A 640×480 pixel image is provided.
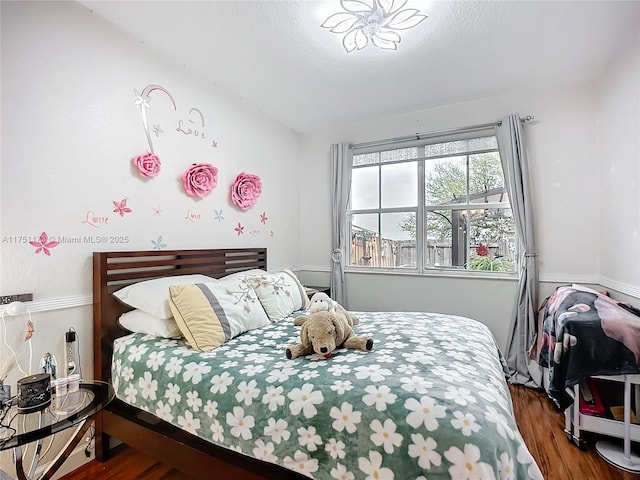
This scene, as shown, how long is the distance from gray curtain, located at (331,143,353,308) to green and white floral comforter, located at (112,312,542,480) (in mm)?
1770

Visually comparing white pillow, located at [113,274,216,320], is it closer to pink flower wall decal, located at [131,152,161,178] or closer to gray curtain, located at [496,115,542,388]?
pink flower wall decal, located at [131,152,161,178]

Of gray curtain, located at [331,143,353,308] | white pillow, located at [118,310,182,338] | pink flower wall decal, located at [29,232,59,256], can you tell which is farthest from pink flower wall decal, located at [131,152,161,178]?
gray curtain, located at [331,143,353,308]

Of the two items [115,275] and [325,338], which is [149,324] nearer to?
[115,275]

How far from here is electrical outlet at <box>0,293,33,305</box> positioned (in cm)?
147

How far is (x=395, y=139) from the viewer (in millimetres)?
3320

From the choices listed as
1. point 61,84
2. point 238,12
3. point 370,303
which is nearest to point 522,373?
point 370,303

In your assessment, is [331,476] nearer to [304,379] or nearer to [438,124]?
[304,379]

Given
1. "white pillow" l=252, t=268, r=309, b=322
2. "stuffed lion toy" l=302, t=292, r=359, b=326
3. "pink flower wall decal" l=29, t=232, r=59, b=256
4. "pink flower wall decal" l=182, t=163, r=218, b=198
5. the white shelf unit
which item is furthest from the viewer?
"pink flower wall decal" l=182, t=163, r=218, b=198

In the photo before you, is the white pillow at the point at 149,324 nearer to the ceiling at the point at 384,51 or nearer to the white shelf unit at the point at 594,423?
the ceiling at the point at 384,51

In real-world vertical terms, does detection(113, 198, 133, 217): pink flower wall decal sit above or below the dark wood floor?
above

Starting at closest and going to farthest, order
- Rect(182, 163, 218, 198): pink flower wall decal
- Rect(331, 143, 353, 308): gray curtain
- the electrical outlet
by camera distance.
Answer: the electrical outlet, Rect(182, 163, 218, 198): pink flower wall decal, Rect(331, 143, 353, 308): gray curtain

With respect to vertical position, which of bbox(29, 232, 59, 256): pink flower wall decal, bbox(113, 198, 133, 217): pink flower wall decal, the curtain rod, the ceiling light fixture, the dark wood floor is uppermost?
the ceiling light fixture

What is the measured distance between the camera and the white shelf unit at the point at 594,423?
175 centimetres

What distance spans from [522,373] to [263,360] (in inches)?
96.8
